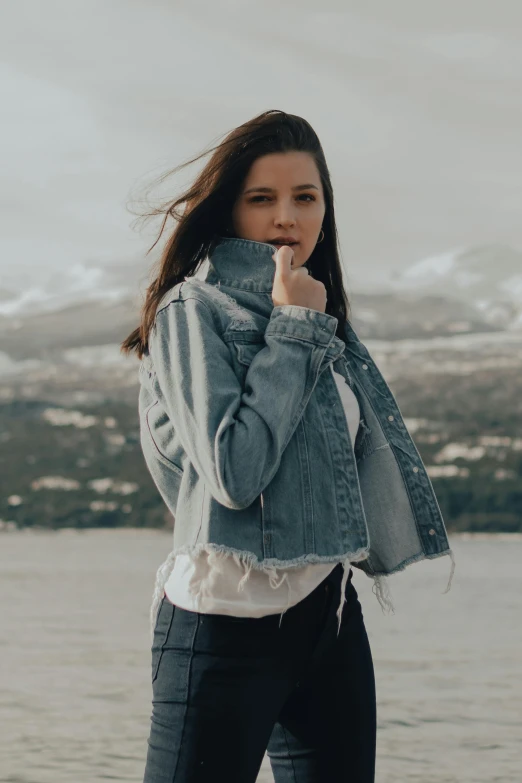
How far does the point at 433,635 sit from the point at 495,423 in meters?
45.0

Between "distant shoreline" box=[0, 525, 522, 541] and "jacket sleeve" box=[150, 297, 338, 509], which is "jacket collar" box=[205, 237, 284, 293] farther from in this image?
"distant shoreline" box=[0, 525, 522, 541]

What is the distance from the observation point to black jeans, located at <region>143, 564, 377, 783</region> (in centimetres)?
135

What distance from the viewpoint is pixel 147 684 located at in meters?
5.65

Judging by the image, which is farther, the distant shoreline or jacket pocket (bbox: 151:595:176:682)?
the distant shoreline

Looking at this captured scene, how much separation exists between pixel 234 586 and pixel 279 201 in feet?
1.71

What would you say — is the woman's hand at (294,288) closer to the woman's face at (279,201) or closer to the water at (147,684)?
the woman's face at (279,201)

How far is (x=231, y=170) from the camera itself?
5.03 feet

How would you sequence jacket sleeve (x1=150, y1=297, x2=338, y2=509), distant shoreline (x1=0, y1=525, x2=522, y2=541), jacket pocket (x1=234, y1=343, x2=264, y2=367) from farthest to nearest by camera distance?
distant shoreline (x1=0, y1=525, x2=522, y2=541) < jacket pocket (x1=234, y1=343, x2=264, y2=367) < jacket sleeve (x1=150, y1=297, x2=338, y2=509)

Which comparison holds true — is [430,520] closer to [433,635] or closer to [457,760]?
[457,760]

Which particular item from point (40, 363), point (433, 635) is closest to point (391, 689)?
point (433, 635)

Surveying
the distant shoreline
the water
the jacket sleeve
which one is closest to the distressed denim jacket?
the jacket sleeve

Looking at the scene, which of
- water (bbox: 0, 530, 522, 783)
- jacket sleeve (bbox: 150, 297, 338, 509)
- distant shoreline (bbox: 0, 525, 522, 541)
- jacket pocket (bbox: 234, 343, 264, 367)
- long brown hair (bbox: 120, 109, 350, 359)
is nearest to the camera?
jacket sleeve (bbox: 150, 297, 338, 509)

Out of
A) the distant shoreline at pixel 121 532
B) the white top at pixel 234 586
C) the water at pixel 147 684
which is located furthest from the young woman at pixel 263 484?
the distant shoreline at pixel 121 532

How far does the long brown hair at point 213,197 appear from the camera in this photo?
1530mm
